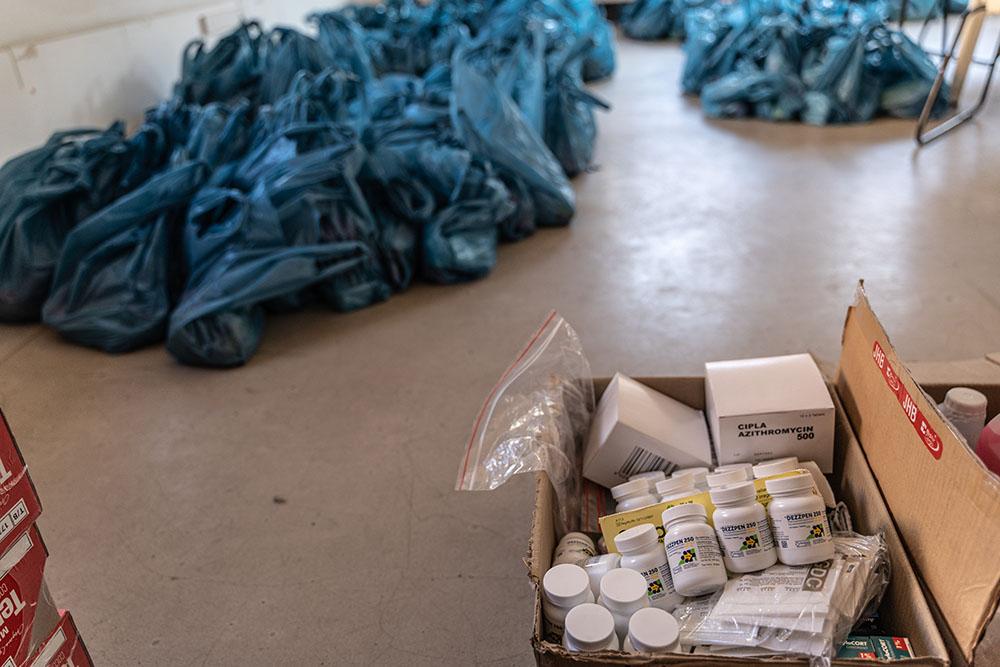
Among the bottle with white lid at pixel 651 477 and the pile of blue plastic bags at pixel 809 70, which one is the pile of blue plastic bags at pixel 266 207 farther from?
the pile of blue plastic bags at pixel 809 70

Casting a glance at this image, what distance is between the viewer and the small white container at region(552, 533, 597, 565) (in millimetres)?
1215

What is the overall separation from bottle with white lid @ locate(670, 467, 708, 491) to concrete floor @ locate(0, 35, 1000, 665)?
0.39 metres

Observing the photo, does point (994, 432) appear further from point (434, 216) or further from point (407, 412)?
point (434, 216)

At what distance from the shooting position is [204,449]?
6.44 ft

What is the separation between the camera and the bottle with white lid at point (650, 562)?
1.12 metres

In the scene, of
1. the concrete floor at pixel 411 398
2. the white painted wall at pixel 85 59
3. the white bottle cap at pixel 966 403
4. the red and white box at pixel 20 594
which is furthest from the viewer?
the white painted wall at pixel 85 59

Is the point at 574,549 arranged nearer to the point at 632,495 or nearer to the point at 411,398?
the point at 632,495

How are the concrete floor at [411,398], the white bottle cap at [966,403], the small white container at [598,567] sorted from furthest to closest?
the concrete floor at [411,398] < the white bottle cap at [966,403] < the small white container at [598,567]

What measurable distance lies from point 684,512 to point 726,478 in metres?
0.15

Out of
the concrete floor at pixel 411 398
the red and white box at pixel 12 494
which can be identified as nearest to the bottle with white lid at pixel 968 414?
the concrete floor at pixel 411 398

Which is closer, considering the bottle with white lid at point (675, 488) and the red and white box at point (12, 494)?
the red and white box at point (12, 494)

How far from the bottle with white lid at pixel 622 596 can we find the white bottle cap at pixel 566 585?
0.09ft

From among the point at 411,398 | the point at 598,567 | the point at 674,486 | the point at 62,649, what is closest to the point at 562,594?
the point at 598,567

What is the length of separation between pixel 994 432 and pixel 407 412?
Result: 1.33m
